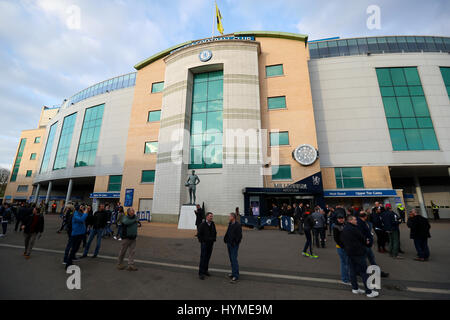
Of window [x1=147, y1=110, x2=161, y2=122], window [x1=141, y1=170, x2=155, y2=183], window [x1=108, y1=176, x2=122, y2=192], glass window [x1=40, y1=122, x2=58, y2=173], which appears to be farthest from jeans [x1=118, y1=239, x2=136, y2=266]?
glass window [x1=40, y1=122, x2=58, y2=173]

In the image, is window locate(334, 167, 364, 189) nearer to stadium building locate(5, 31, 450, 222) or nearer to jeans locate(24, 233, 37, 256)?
stadium building locate(5, 31, 450, 222)

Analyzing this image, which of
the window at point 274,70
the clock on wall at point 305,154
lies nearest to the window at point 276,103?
the window at point 274,70

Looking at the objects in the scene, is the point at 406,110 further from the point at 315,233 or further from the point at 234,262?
the point at 234,262

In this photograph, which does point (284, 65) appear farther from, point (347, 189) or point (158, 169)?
point (158, 169)

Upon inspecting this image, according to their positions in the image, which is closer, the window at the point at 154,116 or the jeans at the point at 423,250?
the jeans at the point at 423,250

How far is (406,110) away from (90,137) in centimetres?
4693

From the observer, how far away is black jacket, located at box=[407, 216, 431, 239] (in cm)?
705

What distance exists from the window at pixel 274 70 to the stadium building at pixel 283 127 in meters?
0.25

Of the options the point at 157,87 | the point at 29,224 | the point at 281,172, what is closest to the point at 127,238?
the point at 29,224

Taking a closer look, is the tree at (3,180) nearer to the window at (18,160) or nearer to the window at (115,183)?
the window at (18,160)

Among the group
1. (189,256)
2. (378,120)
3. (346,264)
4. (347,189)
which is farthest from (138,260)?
(378,120)

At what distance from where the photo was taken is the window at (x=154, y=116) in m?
26.6

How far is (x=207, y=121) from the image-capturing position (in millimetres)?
22906
